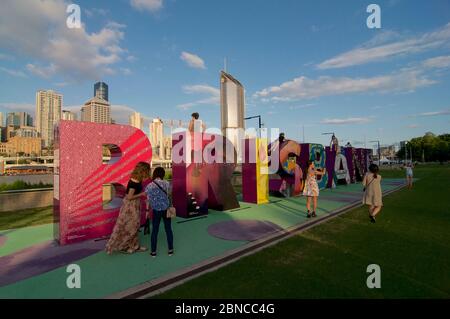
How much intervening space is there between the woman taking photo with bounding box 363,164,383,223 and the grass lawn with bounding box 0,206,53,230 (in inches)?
423

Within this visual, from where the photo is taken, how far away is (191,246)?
575cm

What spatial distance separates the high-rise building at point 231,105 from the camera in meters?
108

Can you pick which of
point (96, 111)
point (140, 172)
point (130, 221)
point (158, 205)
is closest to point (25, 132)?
point (96, 111)

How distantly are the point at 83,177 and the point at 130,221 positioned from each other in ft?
6.92

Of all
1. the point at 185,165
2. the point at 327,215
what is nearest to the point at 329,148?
the point at 327,215

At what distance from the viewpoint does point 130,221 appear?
5.46 m

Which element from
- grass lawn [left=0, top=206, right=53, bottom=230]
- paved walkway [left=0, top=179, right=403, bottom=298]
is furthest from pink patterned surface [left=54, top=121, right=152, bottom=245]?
grass lawn [left=0, top=206, right=53, bottom=230]

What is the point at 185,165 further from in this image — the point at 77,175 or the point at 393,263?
the point at 393,263

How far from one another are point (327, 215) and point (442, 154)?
276 feet

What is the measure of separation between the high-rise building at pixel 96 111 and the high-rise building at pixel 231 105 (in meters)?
92.8

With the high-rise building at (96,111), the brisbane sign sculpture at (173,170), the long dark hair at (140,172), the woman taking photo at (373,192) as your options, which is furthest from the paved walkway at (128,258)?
the high-rise building at (96,111)

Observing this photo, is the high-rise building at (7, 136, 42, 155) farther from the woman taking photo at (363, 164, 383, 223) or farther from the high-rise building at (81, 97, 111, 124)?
the woman taking photo at (363, 164, 383, 223)

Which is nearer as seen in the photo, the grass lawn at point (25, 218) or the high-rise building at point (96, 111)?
the grass lawn at point (25, 218)

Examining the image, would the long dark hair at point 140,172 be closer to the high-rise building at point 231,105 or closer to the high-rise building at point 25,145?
the high-rise building at point 231,105
